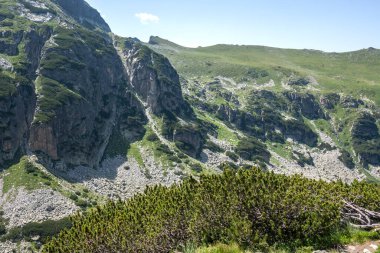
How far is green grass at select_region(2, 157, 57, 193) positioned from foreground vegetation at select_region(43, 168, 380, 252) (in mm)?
66753

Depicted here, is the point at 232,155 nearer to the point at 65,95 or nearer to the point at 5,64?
the point at 65,95

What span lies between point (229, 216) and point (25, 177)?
90.9 metres

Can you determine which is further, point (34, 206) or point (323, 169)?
point (323, 169)

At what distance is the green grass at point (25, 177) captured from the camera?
9952 centimetres

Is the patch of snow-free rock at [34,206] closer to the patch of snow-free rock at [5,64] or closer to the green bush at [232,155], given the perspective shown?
the patch of snow-free rock at [5,64]

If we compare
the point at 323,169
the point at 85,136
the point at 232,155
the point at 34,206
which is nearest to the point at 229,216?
the point at 34,206

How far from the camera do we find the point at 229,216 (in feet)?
89.7

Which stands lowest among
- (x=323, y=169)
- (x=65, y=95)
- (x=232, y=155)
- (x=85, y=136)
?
(x=323, y=169)

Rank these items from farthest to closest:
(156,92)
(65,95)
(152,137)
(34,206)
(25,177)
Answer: (156,92), (152,137), (65,95), (25,177), (34,206)

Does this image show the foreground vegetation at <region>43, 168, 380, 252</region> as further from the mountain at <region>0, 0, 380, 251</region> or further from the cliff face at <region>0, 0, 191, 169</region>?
the cliff face at <region>0, 0, 191, 169</region>

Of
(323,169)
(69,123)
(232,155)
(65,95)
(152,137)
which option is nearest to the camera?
(69,123)

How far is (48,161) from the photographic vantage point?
4732 inches

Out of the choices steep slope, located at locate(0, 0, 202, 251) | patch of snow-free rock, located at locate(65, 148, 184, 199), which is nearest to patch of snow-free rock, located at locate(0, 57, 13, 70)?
steep slope, located at locate(0, 0, 202, 251)

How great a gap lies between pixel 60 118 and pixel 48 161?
21675mm
